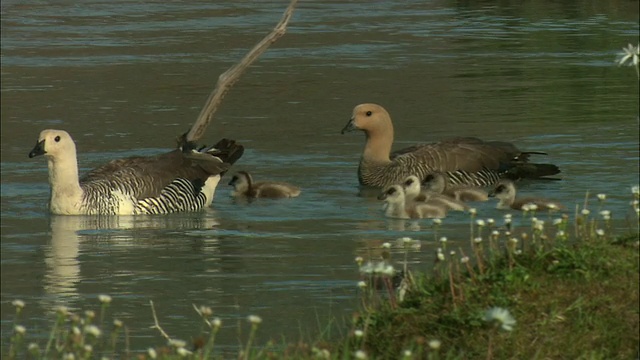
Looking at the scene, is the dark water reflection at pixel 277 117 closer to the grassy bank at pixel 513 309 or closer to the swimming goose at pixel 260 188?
the swimming goose at pixel 260 188

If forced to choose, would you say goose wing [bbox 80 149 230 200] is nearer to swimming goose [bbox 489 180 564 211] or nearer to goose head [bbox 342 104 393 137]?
goose head [bbox 342 104 393 137]

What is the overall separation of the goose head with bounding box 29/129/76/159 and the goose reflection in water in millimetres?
644

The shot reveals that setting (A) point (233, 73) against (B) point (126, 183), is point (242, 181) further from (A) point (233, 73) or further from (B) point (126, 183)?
(A) point (233, 73)

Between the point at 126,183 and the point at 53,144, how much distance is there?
0.82 meters

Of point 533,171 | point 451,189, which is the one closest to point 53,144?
point 451,189

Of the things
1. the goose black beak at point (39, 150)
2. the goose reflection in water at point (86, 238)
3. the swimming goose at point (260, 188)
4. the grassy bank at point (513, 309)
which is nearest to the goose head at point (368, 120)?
the swimming goose at point (260, 188)

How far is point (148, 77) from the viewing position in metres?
27.4

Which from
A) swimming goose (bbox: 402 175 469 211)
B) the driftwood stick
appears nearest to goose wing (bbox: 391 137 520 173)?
swimming goose (bbox: 402 175 469 211)

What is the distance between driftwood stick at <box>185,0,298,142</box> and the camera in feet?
48.8

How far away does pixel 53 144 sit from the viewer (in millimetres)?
15938

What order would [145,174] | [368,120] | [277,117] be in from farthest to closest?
[277,117] → [368,120] → [145,174]

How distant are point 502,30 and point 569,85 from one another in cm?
977

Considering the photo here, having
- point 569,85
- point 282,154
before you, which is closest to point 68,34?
point 569,85

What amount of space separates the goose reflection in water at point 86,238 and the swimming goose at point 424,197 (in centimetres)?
194
